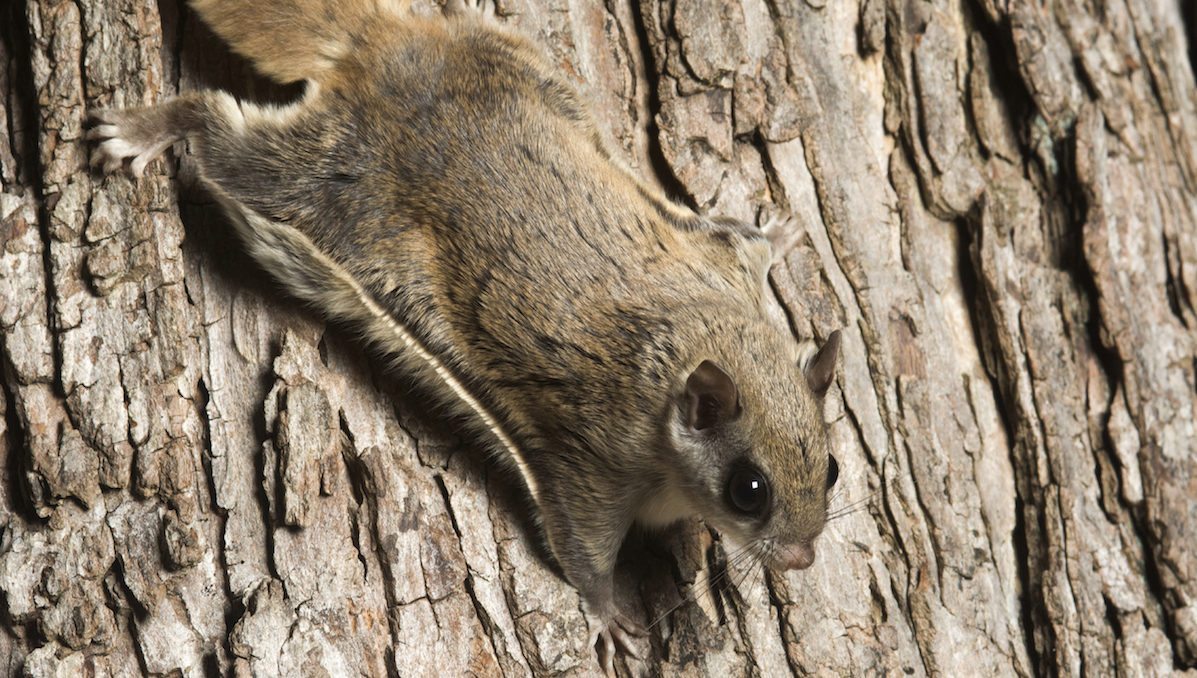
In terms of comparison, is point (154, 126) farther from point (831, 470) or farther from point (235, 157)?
point (831, 470)

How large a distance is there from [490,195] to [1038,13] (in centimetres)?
266

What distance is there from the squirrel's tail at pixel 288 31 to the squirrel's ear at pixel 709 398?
5.31 feet

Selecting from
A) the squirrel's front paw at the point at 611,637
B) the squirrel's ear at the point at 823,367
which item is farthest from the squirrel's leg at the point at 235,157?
the squirrel's ear at the point at 823,367

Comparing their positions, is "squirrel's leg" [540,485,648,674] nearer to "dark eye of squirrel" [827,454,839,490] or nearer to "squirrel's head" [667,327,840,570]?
"squirrel's head" [667,327,840,570]

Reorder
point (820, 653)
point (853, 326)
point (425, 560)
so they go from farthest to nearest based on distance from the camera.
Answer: point (853, 326), point (820, 653), point (425, 560)

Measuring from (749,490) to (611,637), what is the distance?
2.17 ft

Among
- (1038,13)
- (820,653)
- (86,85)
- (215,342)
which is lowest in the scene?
(820,653)

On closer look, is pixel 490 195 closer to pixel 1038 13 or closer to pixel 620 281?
pixel 620 281

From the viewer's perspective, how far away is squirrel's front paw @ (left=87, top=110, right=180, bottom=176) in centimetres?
362

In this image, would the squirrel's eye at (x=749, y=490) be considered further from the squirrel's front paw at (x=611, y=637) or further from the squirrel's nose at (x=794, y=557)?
the squirrel's front paw at (x=611, y=637)

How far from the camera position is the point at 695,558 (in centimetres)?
385

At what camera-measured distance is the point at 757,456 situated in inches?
141

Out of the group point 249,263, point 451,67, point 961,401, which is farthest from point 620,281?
point 961,401

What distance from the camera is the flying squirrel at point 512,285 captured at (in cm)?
363
